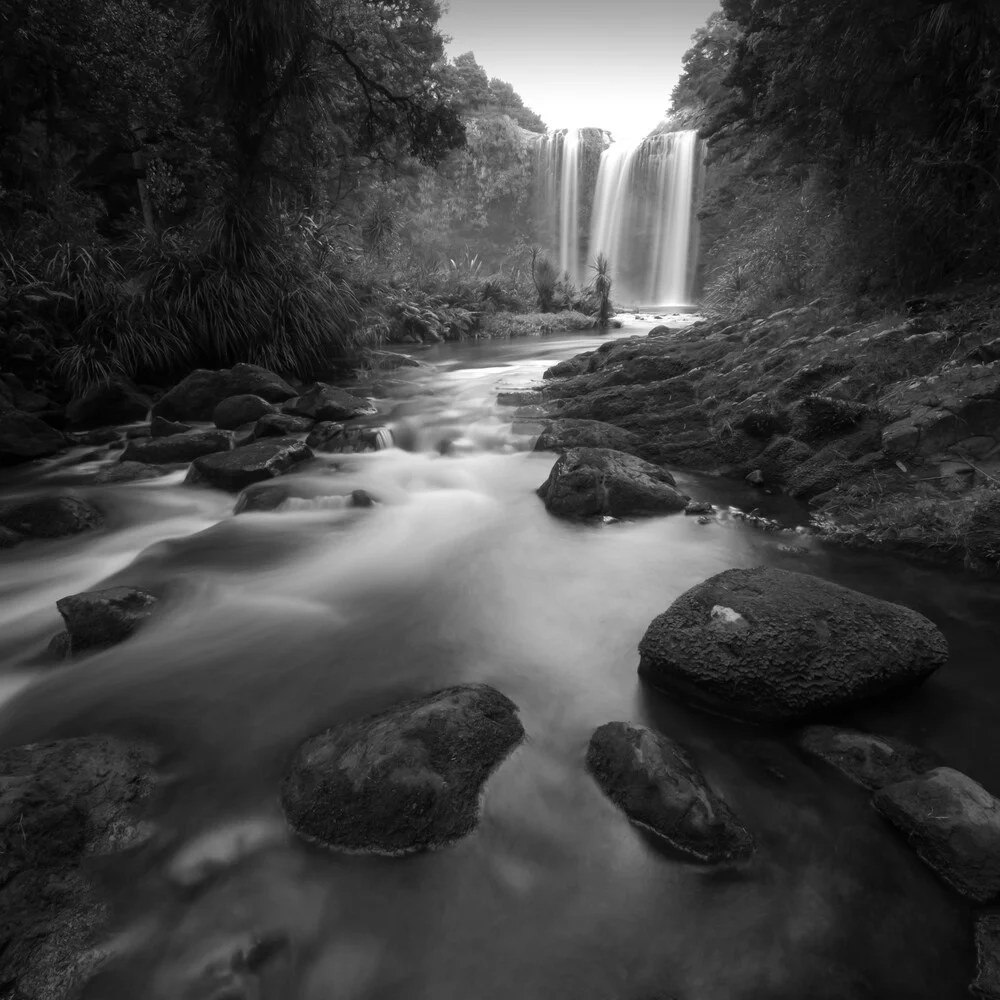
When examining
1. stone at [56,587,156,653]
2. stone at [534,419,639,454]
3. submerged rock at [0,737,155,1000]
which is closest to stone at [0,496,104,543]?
stone at [56,587,156,653]

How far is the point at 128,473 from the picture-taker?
5.89 m

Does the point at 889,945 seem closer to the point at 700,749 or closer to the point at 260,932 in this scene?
the point at 700,749

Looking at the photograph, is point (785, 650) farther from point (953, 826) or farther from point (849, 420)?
point (849, 420)

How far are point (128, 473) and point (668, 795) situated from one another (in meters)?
5.83

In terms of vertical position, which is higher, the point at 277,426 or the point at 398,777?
the point at 398,777

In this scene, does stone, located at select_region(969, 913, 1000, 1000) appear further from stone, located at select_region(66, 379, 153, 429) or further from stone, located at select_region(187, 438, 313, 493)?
stone, located at select_region(66, 379, 153, 429)

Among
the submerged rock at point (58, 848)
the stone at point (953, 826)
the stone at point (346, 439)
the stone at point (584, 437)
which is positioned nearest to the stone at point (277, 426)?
the stone at point (346, 439)

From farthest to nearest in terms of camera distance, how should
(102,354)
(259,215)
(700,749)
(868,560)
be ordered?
(259,215)
(102,354)
(868,560)
(700,749)

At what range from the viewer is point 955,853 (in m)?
1.78

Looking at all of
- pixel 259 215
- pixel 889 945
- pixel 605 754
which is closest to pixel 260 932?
pixel 605 754

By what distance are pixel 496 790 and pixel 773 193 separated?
44.2 ft

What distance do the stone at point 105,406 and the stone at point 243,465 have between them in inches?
115

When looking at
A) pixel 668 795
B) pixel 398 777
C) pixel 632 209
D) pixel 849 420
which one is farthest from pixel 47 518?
pixel 632 209

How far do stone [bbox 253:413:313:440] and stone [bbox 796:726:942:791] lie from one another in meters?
6.14
